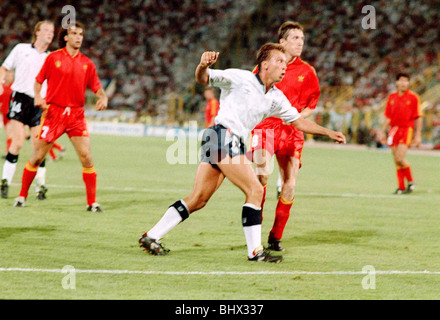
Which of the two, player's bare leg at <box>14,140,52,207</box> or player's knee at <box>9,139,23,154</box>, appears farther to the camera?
player's knee at <box>9,139,23,154</box>

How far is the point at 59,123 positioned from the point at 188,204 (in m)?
3.13

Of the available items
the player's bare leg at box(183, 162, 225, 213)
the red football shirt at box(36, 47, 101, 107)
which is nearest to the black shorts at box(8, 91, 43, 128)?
the red football shirt at box(36, 47, 101, 107)

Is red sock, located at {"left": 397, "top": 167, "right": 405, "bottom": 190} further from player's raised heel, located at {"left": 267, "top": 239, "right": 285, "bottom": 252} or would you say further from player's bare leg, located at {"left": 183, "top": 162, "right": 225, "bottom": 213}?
player's bare leg, located at {"left": 183, "top": 162, "right": 225, "bottom": 213}

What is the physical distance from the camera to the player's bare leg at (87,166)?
29.5 ft

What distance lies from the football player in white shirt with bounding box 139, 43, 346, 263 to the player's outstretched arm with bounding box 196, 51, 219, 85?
0.31ft

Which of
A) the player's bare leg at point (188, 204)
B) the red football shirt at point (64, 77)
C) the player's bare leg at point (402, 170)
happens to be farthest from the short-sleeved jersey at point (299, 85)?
the player's bare leg at point (402, 170)

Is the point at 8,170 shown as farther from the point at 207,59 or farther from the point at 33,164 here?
the point at 207,59

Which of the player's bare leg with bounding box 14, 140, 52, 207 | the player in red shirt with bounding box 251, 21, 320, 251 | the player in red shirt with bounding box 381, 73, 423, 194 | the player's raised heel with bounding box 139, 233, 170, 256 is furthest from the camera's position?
the player in red shirt with bounding box 381, 73, 423, 194

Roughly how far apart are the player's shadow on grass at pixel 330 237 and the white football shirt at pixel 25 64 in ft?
15.5

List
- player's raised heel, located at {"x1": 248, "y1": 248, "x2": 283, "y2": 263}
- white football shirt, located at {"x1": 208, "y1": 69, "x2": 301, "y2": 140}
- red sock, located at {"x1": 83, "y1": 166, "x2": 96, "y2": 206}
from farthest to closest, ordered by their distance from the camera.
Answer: red sock, located at {"x1": 83, "y1": 166, "x2": 96, "y2": 206} → player's raised heel, located at {"x1": 248, "y1": 248, "x2": 283, "y2": 263} → white football shirt, located at {"x1": 208, "y1": 69, "x2": 301, "y2": 140}

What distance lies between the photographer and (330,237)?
8.01 meters

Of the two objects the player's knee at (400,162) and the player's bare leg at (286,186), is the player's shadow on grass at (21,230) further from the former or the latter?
the player's knee at (400,162)

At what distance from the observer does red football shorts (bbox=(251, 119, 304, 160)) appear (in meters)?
7.37

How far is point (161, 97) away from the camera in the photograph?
125ft
